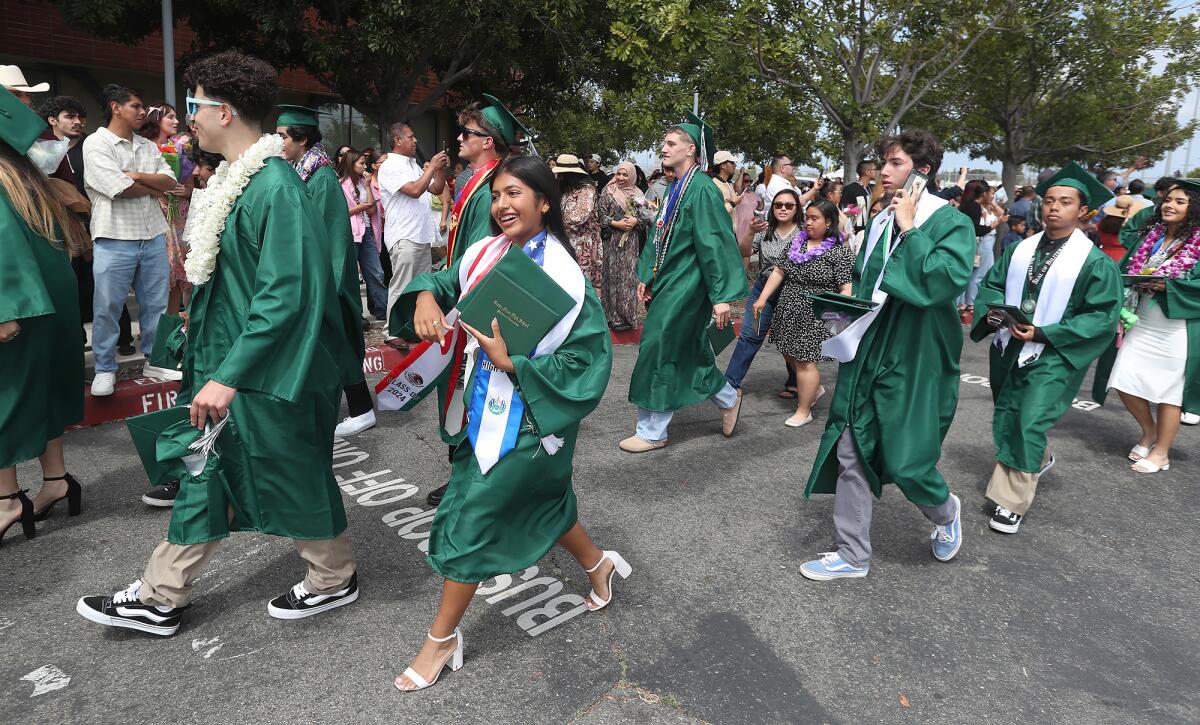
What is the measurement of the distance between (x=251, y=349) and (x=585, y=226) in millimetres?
6107

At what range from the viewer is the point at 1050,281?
13.5 feet

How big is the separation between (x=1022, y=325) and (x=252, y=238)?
11.8 ft

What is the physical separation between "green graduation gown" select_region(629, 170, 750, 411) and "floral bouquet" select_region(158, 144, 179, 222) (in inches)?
151

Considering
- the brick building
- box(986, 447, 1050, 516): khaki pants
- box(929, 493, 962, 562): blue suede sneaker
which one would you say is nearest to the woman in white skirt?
box(986, 447, 1050, 516): khaki pants

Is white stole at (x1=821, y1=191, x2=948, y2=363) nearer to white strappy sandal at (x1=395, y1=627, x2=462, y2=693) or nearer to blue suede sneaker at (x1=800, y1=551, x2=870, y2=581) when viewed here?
blue suede sneaker at (x1=800, y1=551, x2=870, y2=581)

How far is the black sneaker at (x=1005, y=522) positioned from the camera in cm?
416

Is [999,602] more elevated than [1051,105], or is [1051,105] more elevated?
[1051,105]

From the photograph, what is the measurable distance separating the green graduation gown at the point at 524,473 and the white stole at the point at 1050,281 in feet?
8.71

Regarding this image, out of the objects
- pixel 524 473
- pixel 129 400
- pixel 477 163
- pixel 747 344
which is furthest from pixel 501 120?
pixel 129 400

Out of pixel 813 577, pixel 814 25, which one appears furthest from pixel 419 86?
pixel 813 577

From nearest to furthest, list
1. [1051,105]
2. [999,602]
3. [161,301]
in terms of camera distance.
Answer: [999,602]
[161,301]
[1051,105]

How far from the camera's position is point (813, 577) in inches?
138

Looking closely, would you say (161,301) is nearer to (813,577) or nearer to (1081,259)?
(813,577)

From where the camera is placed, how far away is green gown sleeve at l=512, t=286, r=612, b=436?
2477 millimetres
